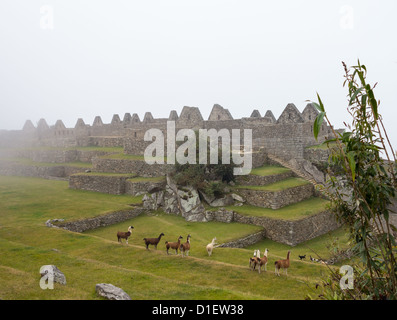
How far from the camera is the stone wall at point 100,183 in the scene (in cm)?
2464

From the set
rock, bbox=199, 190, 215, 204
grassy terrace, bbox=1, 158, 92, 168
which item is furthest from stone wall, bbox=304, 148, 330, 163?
grassy terrace, bbox=1, 158, 92, 168

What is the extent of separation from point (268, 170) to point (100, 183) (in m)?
12.6

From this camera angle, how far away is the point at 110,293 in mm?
7680

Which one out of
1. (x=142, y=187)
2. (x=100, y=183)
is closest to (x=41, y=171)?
(x=100, y=183)

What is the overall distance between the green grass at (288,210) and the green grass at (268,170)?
2.67m

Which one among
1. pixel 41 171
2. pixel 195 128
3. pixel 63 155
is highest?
pixel 195 128

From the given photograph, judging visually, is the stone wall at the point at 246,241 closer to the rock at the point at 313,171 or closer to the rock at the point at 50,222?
the rock at the point at 313,171

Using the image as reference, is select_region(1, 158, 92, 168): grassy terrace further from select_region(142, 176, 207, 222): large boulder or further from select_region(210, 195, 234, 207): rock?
select_region(210, 195, 234, 207): rock

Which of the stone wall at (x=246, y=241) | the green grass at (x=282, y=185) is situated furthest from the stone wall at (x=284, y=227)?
the green grass at (x=282, y=185)

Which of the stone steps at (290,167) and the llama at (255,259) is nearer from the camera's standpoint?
the llama at (255,259)

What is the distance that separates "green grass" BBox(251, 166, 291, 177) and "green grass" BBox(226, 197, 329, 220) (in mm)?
2674

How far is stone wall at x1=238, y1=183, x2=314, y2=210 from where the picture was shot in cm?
1969

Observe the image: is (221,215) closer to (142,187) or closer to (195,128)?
(142,187)

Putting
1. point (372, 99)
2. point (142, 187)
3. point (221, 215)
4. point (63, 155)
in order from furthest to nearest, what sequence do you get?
point (63, 155) → point (142, 187) → point (221, 215) → point (372, 99)
